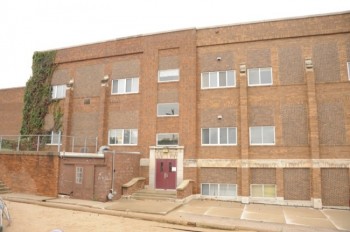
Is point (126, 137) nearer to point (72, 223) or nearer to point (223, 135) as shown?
point (223, 135)

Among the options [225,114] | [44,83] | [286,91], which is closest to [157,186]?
[225,114]

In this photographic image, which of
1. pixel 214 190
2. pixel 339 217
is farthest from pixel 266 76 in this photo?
pixel 339 217

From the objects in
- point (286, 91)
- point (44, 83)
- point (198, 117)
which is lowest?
point (198, 117)

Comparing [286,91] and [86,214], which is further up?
[286,91]

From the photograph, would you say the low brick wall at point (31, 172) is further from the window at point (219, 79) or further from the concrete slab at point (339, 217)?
the concrete slab at point (339, 217)

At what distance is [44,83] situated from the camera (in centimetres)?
2616

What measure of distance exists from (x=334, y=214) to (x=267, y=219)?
15.4ft

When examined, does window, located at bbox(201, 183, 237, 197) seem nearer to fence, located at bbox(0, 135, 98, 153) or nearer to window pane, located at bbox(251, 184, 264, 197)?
window pane, located at bbox(251, 184, 264, 197)

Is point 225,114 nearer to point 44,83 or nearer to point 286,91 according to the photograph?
point 286,91

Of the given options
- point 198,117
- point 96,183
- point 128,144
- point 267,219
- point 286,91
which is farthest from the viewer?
point 128,144

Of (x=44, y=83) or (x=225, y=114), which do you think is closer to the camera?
(x=225, y=114)

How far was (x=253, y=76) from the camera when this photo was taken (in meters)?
20.3

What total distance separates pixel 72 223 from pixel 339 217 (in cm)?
1302

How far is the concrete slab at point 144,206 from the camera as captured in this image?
14.9m
